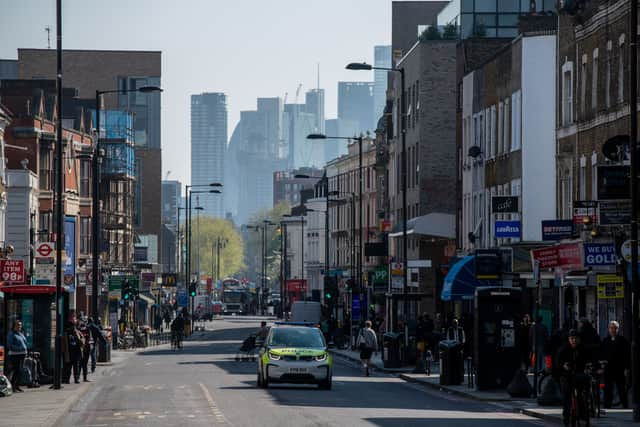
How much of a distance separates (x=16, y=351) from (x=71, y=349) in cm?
363

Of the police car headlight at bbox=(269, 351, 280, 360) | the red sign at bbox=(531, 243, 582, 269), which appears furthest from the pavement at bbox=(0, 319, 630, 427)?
the red sign at bbox=(531, 243, 582, 269)

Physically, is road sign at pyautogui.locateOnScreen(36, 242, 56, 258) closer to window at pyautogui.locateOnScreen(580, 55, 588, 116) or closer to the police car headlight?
the police car headlight

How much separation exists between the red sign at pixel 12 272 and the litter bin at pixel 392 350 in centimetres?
1393

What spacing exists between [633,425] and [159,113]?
12305 centimetres

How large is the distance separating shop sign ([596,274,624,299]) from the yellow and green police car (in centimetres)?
904

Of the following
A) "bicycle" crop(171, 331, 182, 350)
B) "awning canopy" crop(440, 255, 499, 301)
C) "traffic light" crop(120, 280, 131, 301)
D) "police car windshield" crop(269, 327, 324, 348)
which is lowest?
"bicycle" crop(171, 331, 182, 350)

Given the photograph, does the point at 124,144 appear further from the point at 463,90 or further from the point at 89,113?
the point at 463,90

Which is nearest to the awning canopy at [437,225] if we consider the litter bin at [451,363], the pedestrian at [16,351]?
the litter bin at [451,363]

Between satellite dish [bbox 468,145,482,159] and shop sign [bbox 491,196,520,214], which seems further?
satellite dish [bbox 468,145,482,159]

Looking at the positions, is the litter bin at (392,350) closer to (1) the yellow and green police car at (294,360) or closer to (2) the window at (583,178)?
(2) the window at (583,178)

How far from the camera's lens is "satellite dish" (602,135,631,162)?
36.8 metres

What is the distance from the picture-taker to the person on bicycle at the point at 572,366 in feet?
84.9

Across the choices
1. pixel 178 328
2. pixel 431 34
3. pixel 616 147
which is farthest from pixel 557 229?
pixel 431 34

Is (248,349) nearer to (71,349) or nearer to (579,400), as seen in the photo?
(71,349)
